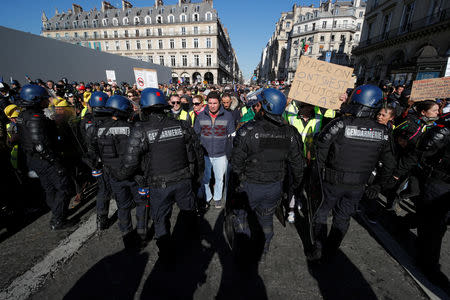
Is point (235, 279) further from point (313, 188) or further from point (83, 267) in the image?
point (83, 267)

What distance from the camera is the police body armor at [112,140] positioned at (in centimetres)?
262

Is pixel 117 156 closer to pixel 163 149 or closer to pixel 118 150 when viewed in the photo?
pixel 118 150

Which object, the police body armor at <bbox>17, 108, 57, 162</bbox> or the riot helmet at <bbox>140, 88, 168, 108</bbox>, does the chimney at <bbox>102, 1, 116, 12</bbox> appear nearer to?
the police body armor at <bbox>17, 108, 57, 162</bbox>

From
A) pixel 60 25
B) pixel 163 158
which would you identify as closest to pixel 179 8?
pixel 60 25

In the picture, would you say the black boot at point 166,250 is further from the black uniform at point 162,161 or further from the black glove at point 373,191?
the black glove at point 373,191

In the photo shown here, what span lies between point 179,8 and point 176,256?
63359mm

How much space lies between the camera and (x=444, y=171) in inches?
91.9

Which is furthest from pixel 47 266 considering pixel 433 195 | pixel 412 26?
pixel 412 26

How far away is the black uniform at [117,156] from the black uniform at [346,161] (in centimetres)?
252

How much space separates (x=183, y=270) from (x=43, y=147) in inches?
102

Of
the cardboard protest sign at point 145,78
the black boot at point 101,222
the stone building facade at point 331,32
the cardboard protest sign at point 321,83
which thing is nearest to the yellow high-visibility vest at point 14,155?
the black boot at point 101,222

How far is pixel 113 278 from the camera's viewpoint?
241 centimetres

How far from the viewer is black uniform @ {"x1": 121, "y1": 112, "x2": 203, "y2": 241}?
225 cm

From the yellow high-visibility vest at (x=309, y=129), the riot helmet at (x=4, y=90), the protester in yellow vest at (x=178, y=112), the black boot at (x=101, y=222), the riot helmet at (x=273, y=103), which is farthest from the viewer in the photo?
the riot helmet at (x=4, y=90)
